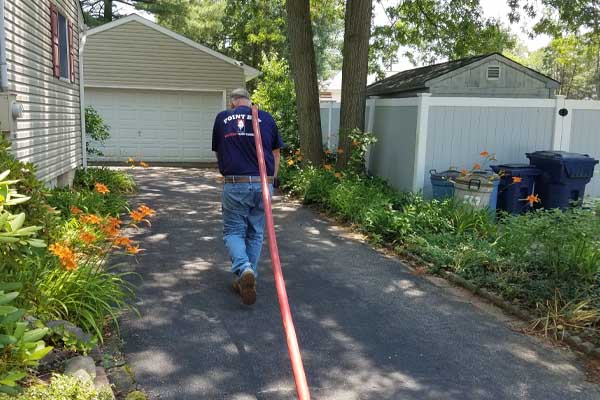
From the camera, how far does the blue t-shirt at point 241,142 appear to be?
5.46 metres

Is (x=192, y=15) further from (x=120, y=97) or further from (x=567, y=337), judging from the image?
(x=567, y=337)

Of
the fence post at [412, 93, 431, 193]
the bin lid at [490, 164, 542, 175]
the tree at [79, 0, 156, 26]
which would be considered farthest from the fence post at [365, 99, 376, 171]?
the tree at [79, 0, 156, 26]

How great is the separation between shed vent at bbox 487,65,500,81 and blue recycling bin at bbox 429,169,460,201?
4316mm

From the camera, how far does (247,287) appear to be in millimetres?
5227

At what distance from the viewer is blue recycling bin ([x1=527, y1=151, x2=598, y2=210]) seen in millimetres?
8680

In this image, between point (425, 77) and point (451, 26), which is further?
point (451, 26)

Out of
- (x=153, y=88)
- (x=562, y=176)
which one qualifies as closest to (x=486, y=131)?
(x=562, y=176)

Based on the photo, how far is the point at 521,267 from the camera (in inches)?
233

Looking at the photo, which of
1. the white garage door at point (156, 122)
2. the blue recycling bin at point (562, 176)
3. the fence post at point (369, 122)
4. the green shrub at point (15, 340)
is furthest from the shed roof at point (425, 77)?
the green shrub at point (15, 340)

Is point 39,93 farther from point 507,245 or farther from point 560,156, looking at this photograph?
point 560,156

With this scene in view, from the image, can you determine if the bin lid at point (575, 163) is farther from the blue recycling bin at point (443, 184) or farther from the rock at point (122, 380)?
the rock at point (122, 380)

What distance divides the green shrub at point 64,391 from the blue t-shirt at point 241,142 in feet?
8.47

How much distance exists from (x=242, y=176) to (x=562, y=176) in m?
5.43

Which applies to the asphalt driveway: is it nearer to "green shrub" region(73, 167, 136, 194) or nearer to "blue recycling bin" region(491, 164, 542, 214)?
"blue recycling bin" region(491, 164, 542, 214)
